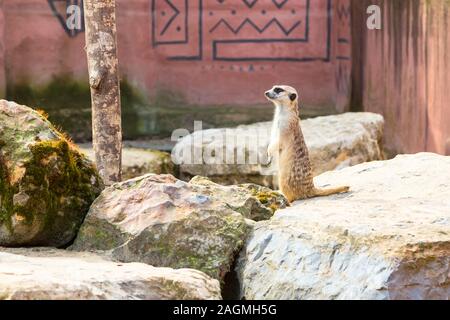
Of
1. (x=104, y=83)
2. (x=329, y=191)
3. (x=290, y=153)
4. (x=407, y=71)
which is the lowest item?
(x=329, y=191)

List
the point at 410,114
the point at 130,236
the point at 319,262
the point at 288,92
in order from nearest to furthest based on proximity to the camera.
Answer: the point at 319,262 < the point at 130,236 < the point at 288,92 < the point at 410,114

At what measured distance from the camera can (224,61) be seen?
9453mm

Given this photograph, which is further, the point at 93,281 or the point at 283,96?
the point at 283,96

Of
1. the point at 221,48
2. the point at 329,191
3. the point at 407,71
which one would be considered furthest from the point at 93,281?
the point at 221,48

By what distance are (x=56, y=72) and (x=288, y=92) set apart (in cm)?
353

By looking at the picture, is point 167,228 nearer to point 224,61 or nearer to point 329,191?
point 329,191

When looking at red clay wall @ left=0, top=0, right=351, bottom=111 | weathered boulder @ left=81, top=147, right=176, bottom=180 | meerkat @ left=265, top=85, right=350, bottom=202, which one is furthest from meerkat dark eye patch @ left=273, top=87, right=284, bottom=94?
red clay wall @ left=0, top=0, right=351, bottom=111

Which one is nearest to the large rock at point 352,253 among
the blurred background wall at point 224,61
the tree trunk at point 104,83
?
the tree trunk at point 104,83

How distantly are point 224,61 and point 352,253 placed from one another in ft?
18.5

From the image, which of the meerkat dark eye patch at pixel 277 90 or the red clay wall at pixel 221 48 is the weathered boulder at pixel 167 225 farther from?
the red clay wall at pixel 221 48

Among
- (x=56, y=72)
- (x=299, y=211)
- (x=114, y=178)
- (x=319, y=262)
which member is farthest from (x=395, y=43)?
(x=319, y=262)

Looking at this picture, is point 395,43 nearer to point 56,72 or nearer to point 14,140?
point 56,72

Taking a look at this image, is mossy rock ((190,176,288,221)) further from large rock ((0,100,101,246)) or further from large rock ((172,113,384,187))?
large rock ((172,113,384,187))

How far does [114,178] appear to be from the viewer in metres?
6.05
